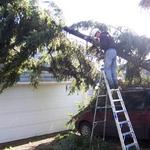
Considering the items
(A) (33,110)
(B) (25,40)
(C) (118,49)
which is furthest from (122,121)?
(A) (33,110)

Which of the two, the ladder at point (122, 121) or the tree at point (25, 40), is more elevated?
the tree at point (25, 40)

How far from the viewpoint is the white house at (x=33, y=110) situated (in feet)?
60.0

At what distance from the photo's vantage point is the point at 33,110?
781 inches

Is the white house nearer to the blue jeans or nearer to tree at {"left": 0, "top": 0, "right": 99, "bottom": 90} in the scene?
tree at {"left": 0, "top": 0, "right": 99, "bottom": 90}

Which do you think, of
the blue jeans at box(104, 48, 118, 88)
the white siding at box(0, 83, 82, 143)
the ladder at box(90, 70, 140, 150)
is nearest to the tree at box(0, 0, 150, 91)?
the blue jeans at box(104, 48, 118, 88)

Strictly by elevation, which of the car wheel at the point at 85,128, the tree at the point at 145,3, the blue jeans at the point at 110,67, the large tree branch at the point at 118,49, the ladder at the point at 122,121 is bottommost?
the car wheel at the point at 85,128

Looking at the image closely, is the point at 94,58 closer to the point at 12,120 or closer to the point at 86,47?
the point at 86,47

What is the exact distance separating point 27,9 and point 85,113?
497cm

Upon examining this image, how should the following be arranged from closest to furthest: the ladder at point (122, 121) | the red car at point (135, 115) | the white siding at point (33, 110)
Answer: the ladder at point (122, 121) < the red car at point (135, 115) < the white siding at point (33, 110)

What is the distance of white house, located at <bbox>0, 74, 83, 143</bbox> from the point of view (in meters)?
18.3

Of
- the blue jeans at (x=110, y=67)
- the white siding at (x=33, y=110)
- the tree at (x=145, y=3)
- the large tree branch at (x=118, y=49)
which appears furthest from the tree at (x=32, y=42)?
the tree at (x=145, y=3)

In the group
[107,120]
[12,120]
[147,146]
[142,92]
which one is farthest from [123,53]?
[12,120]

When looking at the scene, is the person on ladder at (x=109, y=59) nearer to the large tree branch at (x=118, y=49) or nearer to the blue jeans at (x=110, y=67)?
the blue jeans at (x=110, y=67)

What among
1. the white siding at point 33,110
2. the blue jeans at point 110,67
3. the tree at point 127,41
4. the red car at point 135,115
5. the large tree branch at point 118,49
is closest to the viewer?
the blue jeans at point 110,67
